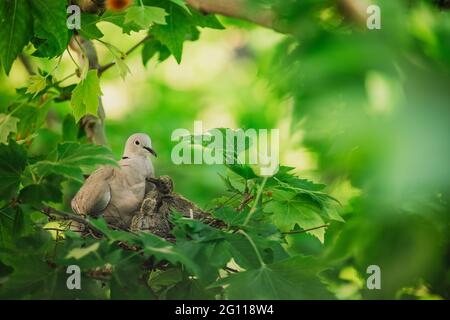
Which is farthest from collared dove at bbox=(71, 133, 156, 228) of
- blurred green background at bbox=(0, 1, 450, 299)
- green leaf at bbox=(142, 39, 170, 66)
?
blurred green background at bbox=(0, 1, 450, 299)

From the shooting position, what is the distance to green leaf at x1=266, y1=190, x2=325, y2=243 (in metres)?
1.87

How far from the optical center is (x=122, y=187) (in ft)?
7.33

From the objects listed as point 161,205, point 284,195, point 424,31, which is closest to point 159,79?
point 161,205

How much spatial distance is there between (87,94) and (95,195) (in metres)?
0.37

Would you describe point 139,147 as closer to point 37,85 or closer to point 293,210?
point 37,85

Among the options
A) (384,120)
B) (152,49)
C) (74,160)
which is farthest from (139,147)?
(384,120)

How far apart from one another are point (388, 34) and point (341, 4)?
0.34 metres

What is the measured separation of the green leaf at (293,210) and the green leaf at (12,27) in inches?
32.8

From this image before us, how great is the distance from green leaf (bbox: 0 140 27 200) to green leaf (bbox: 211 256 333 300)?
1.83 ft

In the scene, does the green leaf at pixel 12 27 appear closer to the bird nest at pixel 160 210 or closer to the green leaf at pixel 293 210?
the bird nest at pixel 160 210

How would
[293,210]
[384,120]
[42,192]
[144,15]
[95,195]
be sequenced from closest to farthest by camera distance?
[384,120]
[42,192]
[144,15]
[293,210]
[95,195]

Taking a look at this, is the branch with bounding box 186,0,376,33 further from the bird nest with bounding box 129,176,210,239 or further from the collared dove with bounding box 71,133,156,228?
the bird nest with bounding box 129,176,210,239

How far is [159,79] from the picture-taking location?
4852 millimetres
